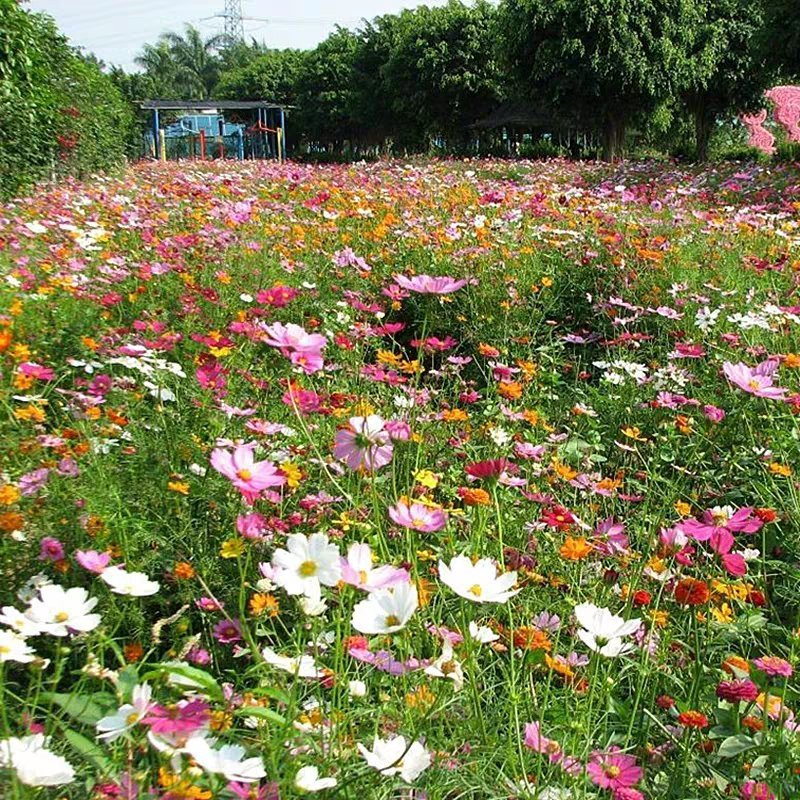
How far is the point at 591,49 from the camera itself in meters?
→ 17.2

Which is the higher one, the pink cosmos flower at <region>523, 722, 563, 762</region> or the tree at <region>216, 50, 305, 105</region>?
the tree at <region>216, 50, 305, 105</region>

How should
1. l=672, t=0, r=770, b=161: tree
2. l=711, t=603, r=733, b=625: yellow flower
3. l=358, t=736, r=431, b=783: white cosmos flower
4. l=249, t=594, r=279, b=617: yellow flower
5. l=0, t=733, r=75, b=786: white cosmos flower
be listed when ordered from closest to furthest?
1. l=0, t=733, r=75, b=786: white cosmos flower
2. l=358, t=736, r=431, b=783: white cosmos flower
3. l=249, t=594, r=279, b=617: yellow flower
4. l=711, t=603, r=733, b=625: yellow flower
5. l=672, t=0, r=770, b=161: tree

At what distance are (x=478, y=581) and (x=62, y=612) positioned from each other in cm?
46

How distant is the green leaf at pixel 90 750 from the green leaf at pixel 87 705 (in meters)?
0.04

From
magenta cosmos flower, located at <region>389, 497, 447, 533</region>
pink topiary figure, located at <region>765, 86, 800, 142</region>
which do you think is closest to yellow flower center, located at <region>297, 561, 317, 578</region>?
magenta cosmos flower, located at <region>389, 497, 447, 533</region>

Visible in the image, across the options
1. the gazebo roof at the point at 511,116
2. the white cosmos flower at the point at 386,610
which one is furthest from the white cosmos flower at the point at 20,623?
the gazebo roof at the point at 511,116

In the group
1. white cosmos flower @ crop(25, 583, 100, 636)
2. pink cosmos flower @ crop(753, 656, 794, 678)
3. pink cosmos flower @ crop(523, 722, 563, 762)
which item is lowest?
pink cosmos flower @ crop(523, 722, 563, 762)

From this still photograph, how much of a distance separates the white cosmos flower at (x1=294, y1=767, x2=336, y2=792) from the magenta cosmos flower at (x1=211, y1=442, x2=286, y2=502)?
0.29 m

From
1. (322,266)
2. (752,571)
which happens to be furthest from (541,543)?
(322,266)

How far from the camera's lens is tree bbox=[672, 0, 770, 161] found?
17.9 meters

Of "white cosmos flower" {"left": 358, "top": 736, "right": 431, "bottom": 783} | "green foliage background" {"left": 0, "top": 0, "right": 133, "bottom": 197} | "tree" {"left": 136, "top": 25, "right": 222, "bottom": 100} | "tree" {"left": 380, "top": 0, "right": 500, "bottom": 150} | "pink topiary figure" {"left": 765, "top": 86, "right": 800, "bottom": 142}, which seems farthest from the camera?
"tree" {"left": 136, "top": 25, "right": 222, "bottom": 100}

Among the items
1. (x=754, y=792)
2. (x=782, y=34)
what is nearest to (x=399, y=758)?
(x=754, y=792)

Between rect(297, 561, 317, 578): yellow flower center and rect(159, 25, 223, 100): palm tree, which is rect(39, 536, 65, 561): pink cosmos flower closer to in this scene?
rect(297, 561, 317, 578): yellow flower center

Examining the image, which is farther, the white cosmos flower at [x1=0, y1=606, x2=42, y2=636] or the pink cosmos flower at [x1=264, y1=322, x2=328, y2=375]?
the pink cosmos flower at [x1=264, y1=322, x2=328, y2=375]
